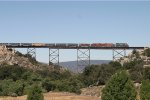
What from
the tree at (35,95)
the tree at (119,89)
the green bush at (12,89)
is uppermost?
the tree at (119,89)

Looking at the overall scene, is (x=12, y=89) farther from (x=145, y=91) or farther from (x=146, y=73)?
(x=145, y=91)

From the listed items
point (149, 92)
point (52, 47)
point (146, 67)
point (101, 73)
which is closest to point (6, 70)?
point (52, 47)

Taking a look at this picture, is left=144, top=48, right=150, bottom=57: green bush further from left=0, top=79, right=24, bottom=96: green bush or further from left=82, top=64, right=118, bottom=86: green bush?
left=0, top=79, right=24, bottom=96: green bush

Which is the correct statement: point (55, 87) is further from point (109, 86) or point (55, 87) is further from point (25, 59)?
point (109, 86)

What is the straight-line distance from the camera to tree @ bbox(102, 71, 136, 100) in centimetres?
3903

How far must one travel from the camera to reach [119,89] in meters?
39.2

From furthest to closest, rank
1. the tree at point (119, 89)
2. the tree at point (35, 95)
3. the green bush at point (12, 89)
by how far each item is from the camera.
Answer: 1. the green bush at point (12, 89)
2. the tree at point (35, 95)
3. the tree at point (119, 89)

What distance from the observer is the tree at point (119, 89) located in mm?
39031

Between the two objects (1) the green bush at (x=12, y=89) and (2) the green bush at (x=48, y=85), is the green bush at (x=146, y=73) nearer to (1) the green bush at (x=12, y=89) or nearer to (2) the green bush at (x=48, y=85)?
(2) the green bush at (x=48, y=85)

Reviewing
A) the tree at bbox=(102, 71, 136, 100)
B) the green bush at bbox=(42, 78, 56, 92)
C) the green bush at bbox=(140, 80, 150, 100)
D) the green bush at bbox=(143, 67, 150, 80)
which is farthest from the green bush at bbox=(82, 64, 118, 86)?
the tree at bbox=(102, 71, 136, 100)

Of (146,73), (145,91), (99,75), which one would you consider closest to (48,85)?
(99,75)

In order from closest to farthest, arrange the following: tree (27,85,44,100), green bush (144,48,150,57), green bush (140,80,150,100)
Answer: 1. tree (27,85,44,100)
2. green bush (140,80,150,100)
3. green bush (144,48,150,57)

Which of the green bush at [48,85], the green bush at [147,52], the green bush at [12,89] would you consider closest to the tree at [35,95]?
the green bush at [12,89]

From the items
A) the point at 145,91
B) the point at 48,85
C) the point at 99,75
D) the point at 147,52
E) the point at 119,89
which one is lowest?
the point at 48,85
